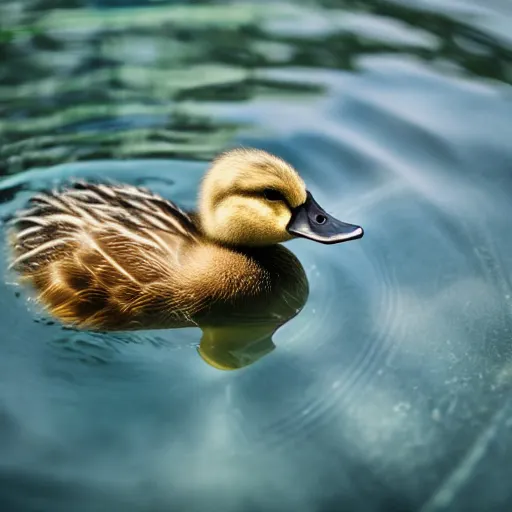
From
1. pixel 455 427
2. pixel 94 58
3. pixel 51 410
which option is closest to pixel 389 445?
pixel 455 427

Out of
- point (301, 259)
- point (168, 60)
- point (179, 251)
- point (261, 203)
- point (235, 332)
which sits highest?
point (168, 60)

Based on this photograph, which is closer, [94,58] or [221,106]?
[221,106]

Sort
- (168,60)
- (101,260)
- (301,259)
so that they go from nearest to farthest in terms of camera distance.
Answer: (101,260) → (301,259) → (168,60)

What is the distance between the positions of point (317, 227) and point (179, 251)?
1.54 ft

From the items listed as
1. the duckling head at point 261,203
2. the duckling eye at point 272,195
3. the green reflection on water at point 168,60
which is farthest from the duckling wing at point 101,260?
the green reflection on water at point 168,60

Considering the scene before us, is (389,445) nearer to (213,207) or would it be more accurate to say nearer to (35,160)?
(213,207)

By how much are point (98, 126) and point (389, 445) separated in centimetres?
230

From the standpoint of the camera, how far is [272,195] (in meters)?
3.15

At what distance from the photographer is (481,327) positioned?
124 inches

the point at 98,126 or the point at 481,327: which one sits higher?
the point at 98,126

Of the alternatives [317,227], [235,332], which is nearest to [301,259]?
[317,227]

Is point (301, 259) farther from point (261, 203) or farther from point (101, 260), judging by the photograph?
point (101, 260)

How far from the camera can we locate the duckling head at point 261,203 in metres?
3.12

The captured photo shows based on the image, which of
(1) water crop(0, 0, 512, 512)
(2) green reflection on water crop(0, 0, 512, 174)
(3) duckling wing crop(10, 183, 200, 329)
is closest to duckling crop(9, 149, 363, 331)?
(3) duckling wing crop(10, 183, 200, 329)
